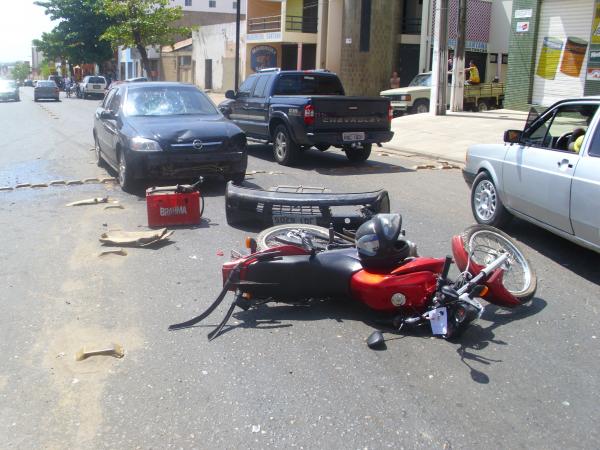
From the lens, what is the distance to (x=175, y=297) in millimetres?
5188

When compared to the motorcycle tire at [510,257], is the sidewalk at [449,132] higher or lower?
higher

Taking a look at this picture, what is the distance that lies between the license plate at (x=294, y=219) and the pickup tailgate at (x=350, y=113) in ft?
16.7

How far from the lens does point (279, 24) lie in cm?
3928

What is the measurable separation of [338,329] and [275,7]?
41.1 metres

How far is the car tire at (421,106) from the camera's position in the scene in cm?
2366

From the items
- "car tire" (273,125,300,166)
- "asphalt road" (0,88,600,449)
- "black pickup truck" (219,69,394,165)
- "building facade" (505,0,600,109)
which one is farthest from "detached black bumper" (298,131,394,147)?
"building facade" (505,0,600,109)

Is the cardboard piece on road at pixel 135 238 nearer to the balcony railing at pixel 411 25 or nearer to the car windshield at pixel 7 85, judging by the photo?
the balcony railing at pixel 411 25

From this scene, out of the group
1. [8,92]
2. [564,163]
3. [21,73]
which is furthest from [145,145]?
[21,73]

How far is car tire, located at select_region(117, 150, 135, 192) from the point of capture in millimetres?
9141

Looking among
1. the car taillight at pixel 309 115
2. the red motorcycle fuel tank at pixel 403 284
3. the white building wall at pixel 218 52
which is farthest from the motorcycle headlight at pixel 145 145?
the white building wall at pixel 218 52

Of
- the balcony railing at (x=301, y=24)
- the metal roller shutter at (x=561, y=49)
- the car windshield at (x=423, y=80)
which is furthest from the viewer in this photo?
the balcony railing at (x=301, y=24)

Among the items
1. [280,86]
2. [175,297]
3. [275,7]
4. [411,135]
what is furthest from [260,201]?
[275,7]

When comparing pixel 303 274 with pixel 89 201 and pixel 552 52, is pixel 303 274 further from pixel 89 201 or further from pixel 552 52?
pixel 552 52

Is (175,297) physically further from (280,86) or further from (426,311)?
(280,86)
